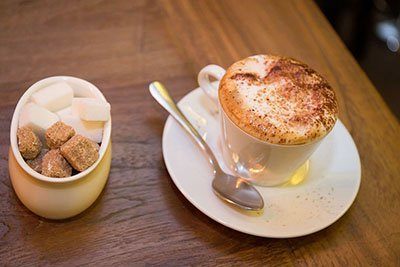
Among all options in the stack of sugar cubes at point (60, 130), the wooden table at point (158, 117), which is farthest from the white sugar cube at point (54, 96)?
the wooden table at point (158, 117)

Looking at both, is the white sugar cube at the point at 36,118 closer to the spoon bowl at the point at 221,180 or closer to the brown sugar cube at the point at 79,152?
the brown sugar cube at the point at 79,152

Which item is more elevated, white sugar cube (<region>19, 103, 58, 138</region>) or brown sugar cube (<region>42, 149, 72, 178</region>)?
white sugar cube (<region>19, 103, 58, 138</region>)

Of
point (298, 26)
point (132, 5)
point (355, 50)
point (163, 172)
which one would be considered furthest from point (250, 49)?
point (355, 50)

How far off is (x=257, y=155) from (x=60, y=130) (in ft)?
0.97

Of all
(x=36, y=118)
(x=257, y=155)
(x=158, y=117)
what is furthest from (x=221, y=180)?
(x=36, y=118)

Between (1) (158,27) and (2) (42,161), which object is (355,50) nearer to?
(1) (158,27)

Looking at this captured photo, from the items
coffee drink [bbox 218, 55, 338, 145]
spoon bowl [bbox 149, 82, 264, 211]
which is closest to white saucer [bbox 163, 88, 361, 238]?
spoon bowl [bbox 149, 82, 264, 211]

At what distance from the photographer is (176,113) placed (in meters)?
0.85

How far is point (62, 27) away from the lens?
39.8 inches

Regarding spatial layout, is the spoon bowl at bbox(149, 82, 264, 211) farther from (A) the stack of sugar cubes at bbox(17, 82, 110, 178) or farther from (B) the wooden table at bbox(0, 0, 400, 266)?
(A) the stack of sugar cubes at bbox(17, 82, 110, 178)

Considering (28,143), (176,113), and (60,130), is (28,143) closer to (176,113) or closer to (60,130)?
(60,130)

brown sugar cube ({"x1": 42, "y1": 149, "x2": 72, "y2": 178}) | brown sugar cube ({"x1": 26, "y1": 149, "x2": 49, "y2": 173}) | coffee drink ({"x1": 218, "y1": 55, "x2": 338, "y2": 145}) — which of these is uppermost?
coffee drink ({"x1": 218, "y1": 55, "x2": 338, "y2": 145})

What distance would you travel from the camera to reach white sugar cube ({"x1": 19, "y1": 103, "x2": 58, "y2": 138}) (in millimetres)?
670

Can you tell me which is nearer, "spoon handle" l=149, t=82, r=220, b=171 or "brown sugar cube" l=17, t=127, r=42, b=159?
"brown sugar cube" l=17, t=127, r=42, b=159
